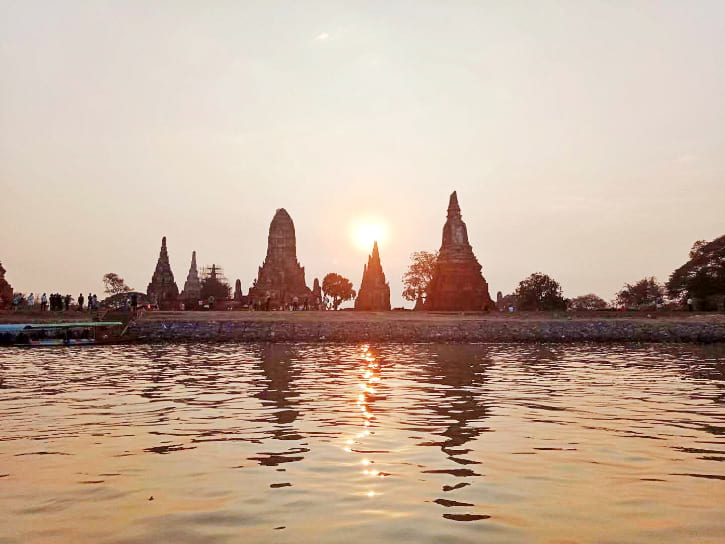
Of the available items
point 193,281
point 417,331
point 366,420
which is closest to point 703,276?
point 417,331

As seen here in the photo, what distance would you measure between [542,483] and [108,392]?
1297cm

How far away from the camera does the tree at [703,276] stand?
247ft

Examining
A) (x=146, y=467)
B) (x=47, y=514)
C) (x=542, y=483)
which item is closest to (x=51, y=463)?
(x=146, y=467)

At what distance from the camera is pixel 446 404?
14.6m

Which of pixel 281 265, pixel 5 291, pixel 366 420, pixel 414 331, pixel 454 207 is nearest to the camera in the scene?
pixel 366 420

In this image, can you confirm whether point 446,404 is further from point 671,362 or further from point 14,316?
point 14,316

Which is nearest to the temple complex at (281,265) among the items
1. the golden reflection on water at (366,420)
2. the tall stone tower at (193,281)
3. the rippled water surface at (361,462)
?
the tall stone tower at (193,281)

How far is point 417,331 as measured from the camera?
162 feet

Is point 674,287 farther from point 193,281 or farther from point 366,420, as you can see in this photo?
point 193,281

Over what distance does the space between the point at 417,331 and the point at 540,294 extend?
4661cm

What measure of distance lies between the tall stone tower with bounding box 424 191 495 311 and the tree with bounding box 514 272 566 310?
9.27 m

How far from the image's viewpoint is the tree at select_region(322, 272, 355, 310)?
158000 mm

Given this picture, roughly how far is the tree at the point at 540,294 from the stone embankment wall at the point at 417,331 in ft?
119

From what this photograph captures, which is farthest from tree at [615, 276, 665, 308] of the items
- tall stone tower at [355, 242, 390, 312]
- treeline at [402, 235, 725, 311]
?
tall stone tower at [355, 242, 390, 312]
